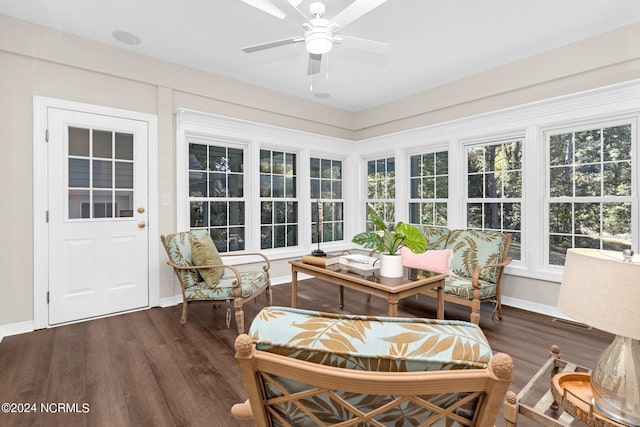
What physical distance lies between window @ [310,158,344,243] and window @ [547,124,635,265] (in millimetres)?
3231

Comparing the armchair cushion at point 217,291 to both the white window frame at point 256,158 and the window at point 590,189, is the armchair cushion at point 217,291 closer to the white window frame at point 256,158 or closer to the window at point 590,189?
the white window frame at point 256,158

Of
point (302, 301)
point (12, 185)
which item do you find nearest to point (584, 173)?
point (302, 301)

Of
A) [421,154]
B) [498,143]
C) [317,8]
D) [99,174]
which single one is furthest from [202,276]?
[498,143]

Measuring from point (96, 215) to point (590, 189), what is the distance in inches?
211

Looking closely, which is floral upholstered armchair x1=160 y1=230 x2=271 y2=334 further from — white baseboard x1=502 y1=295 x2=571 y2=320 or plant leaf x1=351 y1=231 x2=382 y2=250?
white baseboard x1=502 y1=295 x2=571 y2=320

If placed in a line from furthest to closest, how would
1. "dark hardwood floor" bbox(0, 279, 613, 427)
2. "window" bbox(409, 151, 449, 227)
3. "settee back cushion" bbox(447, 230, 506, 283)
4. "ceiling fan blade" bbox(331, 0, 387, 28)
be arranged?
1. "window" bbox(409, 151, 449, 227)
2. "settee back cushion" bbox(447, 230, 506, 283)
3. "ceiling fan blade" bbox(331, 0, 387, 28)
4. "dark hardwood floor" bbox(0, 279, 613, 427)

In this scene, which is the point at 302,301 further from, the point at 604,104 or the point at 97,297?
the point at 604,104

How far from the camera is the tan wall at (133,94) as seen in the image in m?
2.99

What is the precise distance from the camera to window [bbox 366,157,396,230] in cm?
543

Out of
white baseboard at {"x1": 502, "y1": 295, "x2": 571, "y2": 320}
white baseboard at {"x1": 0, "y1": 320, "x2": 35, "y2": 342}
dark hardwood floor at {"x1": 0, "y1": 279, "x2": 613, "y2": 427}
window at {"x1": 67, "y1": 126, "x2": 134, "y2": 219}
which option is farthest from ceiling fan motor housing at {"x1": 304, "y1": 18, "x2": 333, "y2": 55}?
white baseboard at {"x1": 0, "y1": 320, "x2": 35, "y2": 342}

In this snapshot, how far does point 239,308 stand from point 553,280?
11.1ft

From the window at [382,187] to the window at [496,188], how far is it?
4.33ft

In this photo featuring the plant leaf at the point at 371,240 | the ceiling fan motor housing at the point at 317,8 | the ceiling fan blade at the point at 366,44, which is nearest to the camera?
the ceiling fan motor housing at the point at 317,8

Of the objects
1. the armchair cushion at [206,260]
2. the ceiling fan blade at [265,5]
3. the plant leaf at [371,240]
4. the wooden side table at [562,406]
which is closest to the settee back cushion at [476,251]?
the plant leaf at [371,240]
